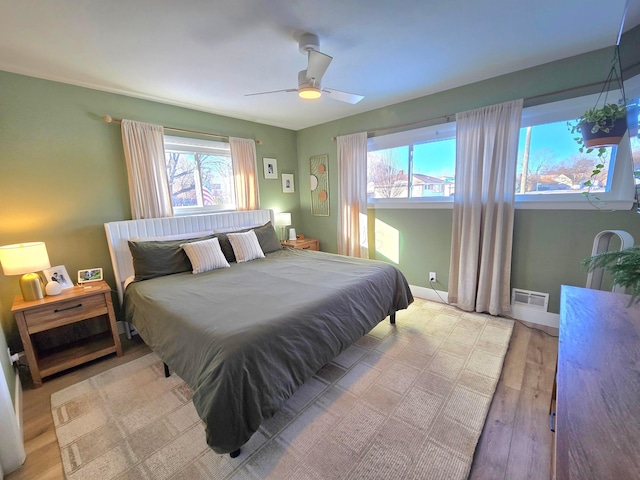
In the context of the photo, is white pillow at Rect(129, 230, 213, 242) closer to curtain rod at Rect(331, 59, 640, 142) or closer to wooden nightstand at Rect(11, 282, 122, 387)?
wooden nightstand at Rect(11, 282, 122, 387)

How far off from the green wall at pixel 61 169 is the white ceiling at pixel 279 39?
7.0 inches

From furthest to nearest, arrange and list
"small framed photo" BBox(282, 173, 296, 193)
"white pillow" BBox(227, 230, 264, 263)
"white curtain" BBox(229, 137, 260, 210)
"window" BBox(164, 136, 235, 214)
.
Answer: "small framed photo" BBox(282, 173, 296, 193)
"white curtain" BBox(229, 137, 260, 210)
"window" BBox(164, 136, 235, 214)
"white pillow" BBox(227, 230, 264, 263)

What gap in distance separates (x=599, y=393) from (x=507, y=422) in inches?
42.0

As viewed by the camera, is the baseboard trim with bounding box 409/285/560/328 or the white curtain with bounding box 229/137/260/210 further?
the white curtain with bounding box 229/137/260/210

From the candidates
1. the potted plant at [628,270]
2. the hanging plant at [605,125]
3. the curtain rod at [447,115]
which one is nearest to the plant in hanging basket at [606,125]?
the hanging plant at [605,125]

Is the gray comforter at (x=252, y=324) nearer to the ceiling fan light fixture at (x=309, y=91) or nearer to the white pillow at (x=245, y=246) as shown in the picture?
the white pillow at (x=245, y=246)

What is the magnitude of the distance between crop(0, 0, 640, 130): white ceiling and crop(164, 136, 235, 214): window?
66 cm

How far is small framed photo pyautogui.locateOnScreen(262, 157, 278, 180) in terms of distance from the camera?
4121 mm

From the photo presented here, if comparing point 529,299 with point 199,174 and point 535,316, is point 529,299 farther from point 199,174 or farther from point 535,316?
point 199,174

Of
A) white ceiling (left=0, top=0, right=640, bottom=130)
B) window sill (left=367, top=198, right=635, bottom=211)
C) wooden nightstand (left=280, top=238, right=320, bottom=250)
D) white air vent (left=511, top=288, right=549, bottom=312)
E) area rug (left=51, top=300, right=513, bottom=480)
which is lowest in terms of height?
area rug (left=51, top=300, right=513, bottom=480)

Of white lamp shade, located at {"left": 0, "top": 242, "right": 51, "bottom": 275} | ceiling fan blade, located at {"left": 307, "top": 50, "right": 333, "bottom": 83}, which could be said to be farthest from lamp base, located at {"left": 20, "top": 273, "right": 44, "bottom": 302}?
ceiling fan blade, located at {"left": 307, "top": 50, "right": 333, "bottom": 83}

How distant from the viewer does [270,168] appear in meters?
4.20

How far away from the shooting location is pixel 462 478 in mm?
1276

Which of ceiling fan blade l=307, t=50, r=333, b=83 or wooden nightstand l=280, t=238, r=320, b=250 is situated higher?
Result: ceiling fan blade l=307, t=50, r=333, b=83
